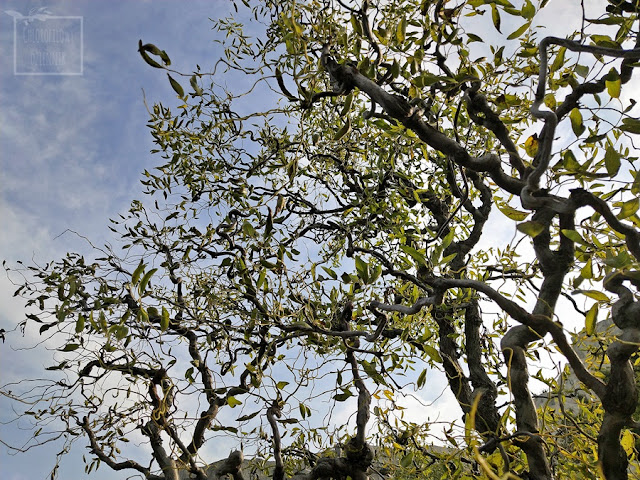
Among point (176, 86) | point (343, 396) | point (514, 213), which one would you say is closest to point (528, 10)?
point (514, 213)

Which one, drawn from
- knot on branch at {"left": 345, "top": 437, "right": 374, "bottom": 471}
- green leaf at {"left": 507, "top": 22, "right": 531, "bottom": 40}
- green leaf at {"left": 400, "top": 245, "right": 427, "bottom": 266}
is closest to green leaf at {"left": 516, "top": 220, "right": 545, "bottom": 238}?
green leaf at {"left": 400, "top": 245, "right": 427, "bottom": 266}

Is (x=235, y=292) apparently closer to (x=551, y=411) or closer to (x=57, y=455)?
(x=57, y=455)

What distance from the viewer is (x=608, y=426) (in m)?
1.88

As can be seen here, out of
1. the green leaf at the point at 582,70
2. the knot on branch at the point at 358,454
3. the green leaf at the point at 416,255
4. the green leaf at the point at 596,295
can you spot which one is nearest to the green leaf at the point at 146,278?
the green leaf at the point at 416,255

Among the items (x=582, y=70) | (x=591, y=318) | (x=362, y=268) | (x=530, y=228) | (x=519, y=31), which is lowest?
(x=591, y=318)

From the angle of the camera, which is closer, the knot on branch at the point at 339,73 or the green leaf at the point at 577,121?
the green leaf at the point at 577,121

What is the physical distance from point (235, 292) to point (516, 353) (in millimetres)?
2264

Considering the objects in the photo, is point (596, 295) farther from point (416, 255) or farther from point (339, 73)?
point (339, 73)

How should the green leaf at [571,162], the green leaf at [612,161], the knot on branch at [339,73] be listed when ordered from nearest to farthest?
the green leaf at [612,161]
the green leaf at [571,162]
the knot on branch at [339,73]

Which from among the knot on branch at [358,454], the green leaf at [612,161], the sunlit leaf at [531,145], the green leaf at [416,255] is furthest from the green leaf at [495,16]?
the knot on branch at [358,454]

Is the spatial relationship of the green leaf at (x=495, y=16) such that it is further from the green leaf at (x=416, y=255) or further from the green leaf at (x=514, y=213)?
the green leaf at (x=416, y=255)

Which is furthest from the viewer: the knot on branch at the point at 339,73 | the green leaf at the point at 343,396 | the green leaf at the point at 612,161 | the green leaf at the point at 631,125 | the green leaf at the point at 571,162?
the green leaf at the point at 343,396

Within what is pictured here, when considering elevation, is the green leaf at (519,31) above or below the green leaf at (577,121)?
above

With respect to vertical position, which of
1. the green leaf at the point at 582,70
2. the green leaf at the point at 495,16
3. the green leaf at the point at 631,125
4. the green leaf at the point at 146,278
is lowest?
the green leaf at the point at 146,278
